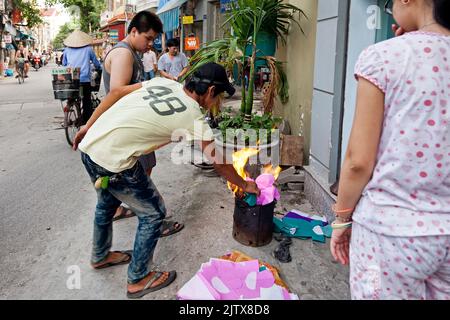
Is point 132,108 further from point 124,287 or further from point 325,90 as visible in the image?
point 325,90

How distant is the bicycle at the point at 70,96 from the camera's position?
6.62 m

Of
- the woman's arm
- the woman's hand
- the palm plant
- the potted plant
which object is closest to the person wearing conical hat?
the potted plant

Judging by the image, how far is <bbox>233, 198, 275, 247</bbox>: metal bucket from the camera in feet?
10.8

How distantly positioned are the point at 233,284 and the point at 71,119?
17.6ft

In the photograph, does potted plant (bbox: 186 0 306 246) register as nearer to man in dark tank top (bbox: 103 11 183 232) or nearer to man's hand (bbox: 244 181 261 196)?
man in dark tank top (bbox: 103 11 183 232)

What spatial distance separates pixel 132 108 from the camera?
247 centimetres

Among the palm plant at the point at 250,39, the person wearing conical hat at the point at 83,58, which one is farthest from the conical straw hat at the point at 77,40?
the palm plant at the point at 250,39

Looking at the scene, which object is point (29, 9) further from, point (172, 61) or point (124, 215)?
point (124, 215)

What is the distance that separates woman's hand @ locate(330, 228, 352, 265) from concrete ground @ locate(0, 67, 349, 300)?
1.24m

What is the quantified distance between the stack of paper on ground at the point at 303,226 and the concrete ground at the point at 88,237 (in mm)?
104

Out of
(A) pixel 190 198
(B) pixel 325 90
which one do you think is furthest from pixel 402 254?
(A) pixel 190 198

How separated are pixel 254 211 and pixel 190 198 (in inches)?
55.1

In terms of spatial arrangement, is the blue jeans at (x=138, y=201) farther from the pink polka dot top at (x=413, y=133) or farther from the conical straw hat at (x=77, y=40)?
the conical straw hat at (x=77, y=40)

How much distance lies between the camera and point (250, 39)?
5504 millimetres
